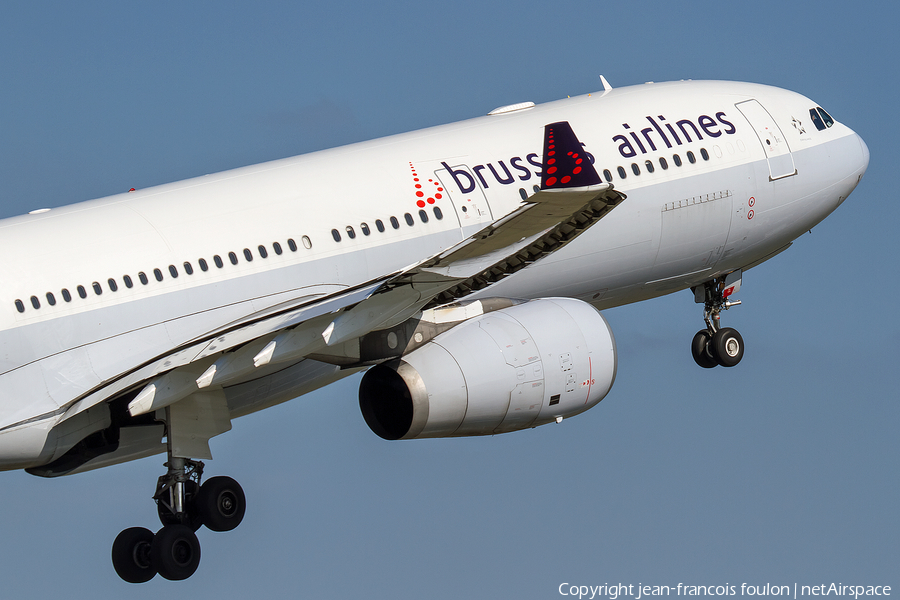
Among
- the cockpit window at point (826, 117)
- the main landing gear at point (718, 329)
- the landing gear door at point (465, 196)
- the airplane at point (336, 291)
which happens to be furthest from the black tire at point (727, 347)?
the landing gear door at point (465, 196)

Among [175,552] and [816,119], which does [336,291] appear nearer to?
[175,552]

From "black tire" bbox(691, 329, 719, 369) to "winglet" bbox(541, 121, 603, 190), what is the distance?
11.4 m

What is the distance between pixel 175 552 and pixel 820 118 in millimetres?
13838

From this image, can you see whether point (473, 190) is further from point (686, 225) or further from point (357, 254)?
point (686, 225)

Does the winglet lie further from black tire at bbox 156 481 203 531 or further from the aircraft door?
the aircraft door

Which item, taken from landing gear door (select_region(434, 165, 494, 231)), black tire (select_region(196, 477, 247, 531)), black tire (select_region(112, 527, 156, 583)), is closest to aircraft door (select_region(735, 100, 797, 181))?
landing gear door (select_region(434, 165, 494, 231))

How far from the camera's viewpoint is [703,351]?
2700cm

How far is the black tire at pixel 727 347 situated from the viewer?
87.4 feet

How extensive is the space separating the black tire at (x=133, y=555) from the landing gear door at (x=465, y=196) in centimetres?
657

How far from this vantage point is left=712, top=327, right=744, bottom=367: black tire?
87.4ft

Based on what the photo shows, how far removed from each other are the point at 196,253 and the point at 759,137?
1020 centimetres

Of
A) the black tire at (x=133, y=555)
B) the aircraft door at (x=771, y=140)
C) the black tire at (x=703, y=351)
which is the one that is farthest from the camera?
the black tire at (x=703, y=351)

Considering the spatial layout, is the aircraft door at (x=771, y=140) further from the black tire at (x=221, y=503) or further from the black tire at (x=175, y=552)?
the black tire at (x=175, y=552)

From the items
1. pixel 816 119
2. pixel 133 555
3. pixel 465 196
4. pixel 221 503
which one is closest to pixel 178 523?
pixel 221 503
